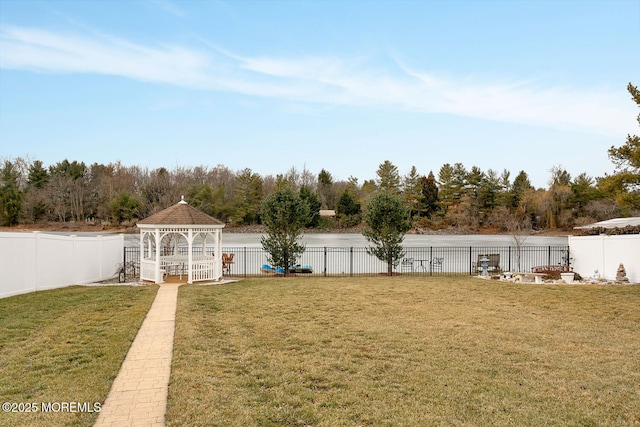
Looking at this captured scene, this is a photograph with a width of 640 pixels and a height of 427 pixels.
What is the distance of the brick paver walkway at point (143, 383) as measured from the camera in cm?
426

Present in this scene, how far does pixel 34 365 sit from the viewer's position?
5.84 meters

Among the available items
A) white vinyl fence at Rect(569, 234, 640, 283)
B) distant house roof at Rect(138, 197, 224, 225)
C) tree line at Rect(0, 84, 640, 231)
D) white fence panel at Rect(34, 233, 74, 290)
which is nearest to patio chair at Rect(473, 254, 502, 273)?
white vinyl fence at Rect(569, 234, 640, 283)

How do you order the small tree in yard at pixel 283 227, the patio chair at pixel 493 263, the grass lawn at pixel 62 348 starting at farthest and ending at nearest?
the small tree in yard at pixel 283 227
the patio chair at pixel 493 263
the grass lawn at pixel 62 348

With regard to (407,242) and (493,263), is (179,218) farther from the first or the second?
(407,242)

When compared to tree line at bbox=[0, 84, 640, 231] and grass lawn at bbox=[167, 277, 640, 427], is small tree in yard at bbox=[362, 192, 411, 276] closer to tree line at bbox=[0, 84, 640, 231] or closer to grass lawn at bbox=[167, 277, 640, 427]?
grass lawn at bbox=[167, 277, 640, 427]

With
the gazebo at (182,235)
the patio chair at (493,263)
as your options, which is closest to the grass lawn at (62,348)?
the gazebo at (182,235)

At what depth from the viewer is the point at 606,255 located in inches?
642

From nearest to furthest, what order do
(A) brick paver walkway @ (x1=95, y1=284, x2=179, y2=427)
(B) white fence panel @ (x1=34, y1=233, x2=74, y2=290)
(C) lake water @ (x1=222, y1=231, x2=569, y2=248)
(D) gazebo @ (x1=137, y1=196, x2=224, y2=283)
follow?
(A) brick paver walkway @ (x1=95, y1=284, x2=179, y2=427) → (B) white fence panel @ (x1=34, y1=233, x2=74, y2=290) → (D) gazebo @ (x1=137, y1=196, x2=224, y2=283) → (C) lake water @ (x1=222, y1=231, x2=569, y2=248)

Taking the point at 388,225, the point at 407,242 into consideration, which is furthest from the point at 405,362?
the point at 407,242

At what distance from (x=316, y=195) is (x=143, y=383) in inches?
2408

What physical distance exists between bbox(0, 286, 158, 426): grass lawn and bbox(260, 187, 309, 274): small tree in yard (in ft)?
27.5

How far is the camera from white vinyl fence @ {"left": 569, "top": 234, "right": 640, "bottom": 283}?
15133 millimetres

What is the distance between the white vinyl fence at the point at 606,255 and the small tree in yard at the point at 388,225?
744cm

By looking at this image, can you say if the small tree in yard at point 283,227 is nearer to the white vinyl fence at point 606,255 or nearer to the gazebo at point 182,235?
the gazebo at point 182,235
